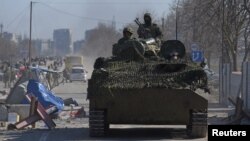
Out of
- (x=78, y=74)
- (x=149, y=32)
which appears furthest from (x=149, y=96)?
(x=78, y=74)

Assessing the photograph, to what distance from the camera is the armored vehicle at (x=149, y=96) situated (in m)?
15.5

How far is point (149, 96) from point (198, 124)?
1296 mm

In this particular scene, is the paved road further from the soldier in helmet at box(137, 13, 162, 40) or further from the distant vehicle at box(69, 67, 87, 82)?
the distant vehicle at box(69, 67, 87, 82)

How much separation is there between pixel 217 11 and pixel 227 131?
105ft

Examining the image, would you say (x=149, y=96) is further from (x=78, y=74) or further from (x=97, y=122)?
(x=78, y=74)

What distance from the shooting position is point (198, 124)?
15.8 m

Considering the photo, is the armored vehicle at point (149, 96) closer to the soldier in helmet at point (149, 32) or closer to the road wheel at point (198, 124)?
the road wheel at point (198, 124)

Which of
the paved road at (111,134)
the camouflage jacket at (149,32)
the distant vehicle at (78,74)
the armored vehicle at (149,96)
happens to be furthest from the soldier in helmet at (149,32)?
the distant vehicle at (78,74)

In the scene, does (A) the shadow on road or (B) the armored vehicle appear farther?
(A) the shadow on road

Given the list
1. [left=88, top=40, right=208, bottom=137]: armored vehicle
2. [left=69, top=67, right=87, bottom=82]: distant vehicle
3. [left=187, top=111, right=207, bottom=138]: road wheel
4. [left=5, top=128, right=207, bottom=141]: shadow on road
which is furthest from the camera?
[left=69, top=67, right=87, bottom=82]: distant vehicle

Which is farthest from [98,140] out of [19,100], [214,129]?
[19,100]

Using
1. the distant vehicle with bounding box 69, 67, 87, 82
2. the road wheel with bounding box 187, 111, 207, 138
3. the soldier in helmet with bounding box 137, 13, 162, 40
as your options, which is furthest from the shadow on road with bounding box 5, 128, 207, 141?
the distant vehicle with bounding box 69, 67, 87, 82

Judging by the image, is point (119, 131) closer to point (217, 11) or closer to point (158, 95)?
point (158, 95)

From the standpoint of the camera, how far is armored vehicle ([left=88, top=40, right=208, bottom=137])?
15523 mm
